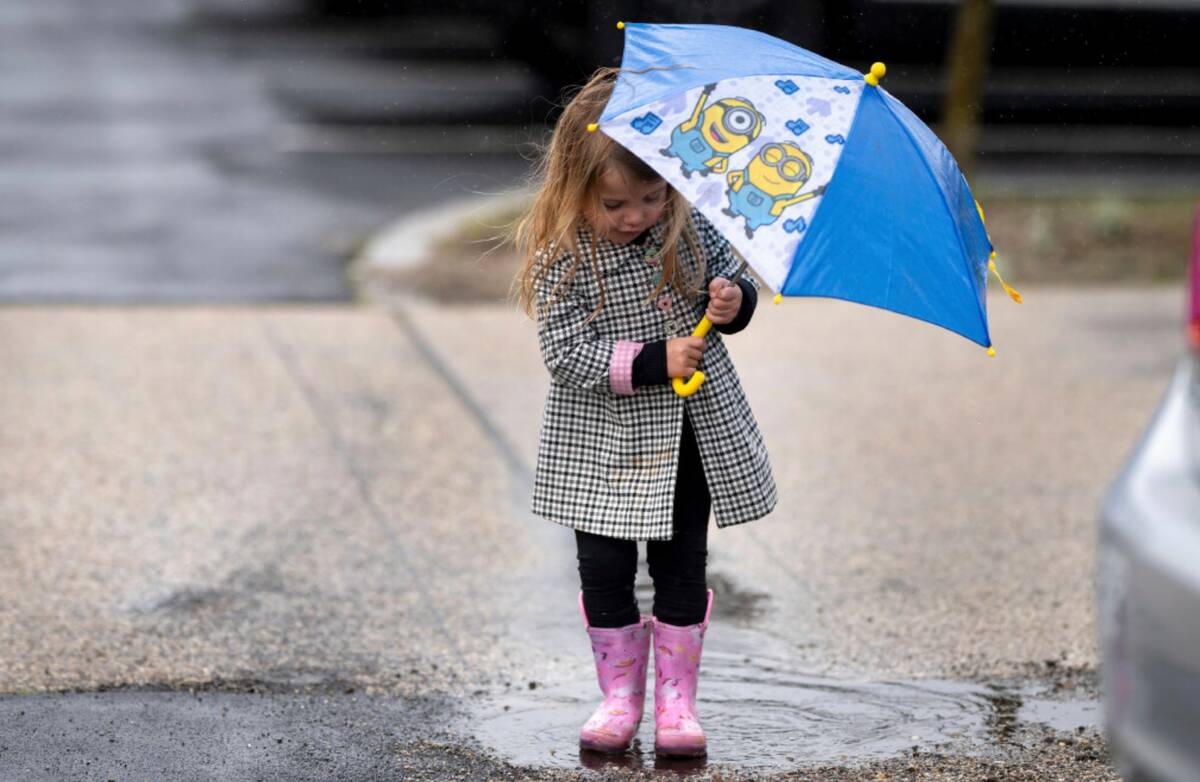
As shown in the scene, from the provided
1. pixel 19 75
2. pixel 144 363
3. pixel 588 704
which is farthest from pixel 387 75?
pixel 588 704

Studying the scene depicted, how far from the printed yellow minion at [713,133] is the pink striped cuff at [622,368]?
39 cm

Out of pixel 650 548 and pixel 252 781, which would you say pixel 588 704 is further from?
pixel 252 781

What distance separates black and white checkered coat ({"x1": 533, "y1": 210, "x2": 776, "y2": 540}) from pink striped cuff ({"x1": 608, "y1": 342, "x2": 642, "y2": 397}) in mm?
40

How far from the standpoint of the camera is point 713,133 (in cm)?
304

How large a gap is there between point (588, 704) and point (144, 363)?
330cm

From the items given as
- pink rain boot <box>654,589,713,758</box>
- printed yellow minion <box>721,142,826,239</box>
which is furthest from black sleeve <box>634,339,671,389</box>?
pink rain boot <box>654,589,713,758</box>

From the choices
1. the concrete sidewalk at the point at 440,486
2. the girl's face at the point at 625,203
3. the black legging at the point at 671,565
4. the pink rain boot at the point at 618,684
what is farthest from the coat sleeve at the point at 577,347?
the concrete sidewalk at the point at 440,486

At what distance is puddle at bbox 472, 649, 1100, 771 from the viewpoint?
3.34m

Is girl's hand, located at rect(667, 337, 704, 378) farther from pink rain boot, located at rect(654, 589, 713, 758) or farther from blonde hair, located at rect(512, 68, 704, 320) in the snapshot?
pink rain boot, located at rect(654, 589, 713, 758)

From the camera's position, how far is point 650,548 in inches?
134

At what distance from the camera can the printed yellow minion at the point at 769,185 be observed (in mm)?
2973

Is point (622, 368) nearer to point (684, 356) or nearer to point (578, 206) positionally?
point (684, 356)

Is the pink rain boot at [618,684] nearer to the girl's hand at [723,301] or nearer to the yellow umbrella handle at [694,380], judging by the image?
the yellow umbrella handle at [694,380]

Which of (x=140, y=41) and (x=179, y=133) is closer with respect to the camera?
(x=179, y=133)
